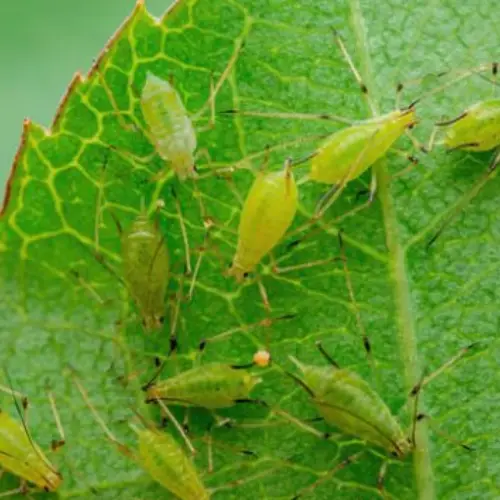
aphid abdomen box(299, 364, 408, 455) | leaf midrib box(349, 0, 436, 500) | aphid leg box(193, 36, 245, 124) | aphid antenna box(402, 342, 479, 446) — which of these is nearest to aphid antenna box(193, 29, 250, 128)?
aphid leg box(193, 36, 245, 124)

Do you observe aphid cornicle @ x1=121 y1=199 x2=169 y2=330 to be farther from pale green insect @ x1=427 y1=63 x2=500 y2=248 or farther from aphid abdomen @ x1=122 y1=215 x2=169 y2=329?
pale green insect @ x1=427 y1=63 x2=500 y2=248

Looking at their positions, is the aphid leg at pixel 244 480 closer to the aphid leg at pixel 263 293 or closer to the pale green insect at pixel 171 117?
the aphid leg at pixel 263 293

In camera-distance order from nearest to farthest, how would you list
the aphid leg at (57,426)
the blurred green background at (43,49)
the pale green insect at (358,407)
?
1. the pale green insect at (358,407)
2. the aphid leg at (57,426)
3. the blurred green background at (43,49)

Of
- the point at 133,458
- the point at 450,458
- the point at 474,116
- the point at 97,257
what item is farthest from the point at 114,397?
the point at 474,116

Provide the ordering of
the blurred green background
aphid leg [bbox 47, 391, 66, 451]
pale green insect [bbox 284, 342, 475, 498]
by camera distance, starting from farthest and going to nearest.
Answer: the blurred green background, aphid leg [bbox 47, 391, 66, 451], pale green insect [bbox 284, 342, 475, 498]

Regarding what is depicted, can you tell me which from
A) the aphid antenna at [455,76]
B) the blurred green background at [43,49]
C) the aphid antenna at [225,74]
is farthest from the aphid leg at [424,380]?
the blurred green background at [43,49]

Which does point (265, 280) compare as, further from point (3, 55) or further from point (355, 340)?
point (3, 55)
